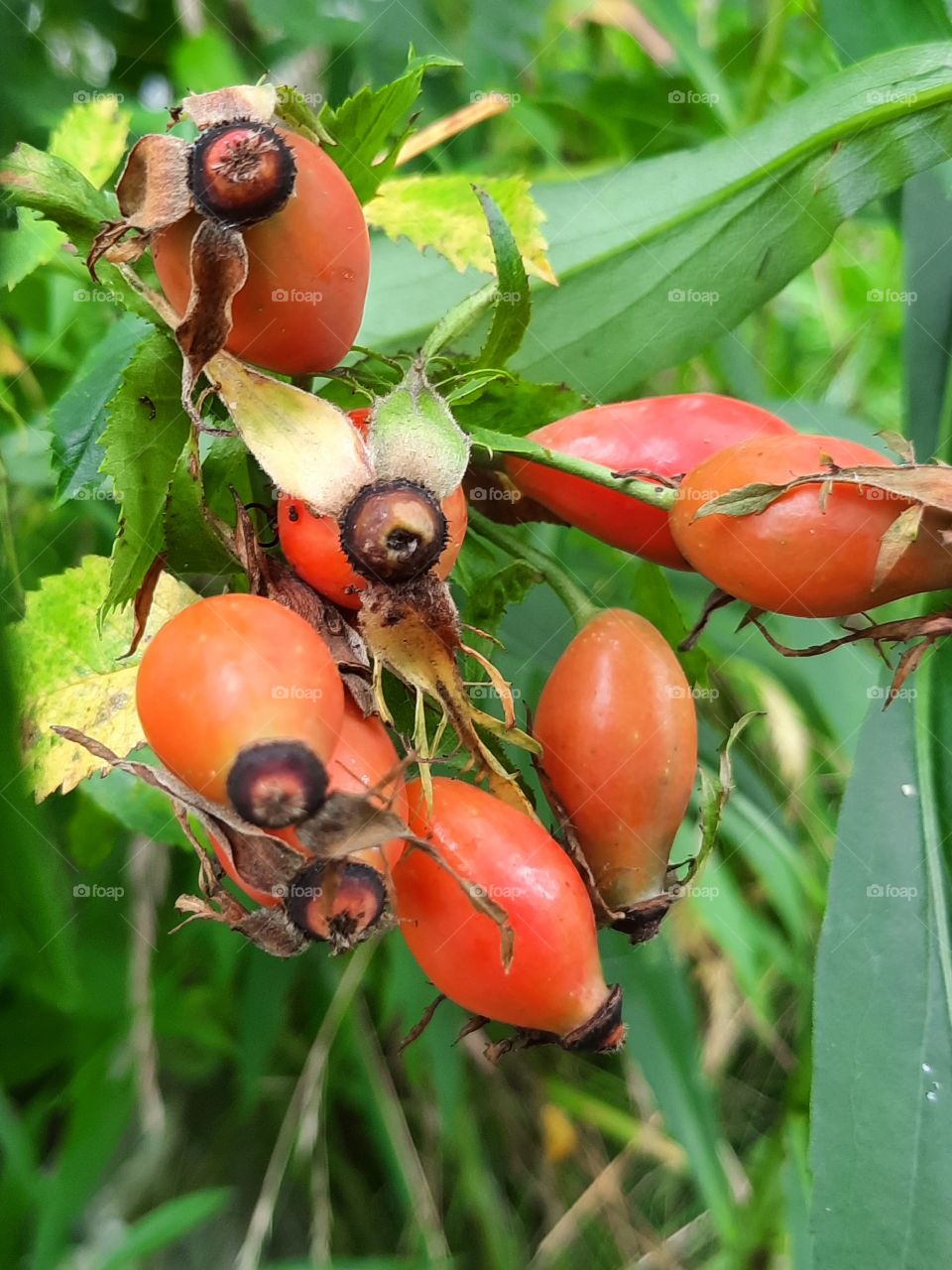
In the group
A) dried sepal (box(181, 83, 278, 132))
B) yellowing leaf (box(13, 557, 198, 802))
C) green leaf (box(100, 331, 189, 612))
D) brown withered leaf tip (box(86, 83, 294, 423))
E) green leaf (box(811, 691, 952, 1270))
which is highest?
dried sepal (box(181, 83, 278, 132))

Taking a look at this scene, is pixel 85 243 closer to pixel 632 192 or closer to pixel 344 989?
pixel 632 192

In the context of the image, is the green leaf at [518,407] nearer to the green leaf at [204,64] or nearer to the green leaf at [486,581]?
the green leaf at [486,581]

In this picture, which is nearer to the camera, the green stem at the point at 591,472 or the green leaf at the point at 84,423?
the green stem at the point at 591,472

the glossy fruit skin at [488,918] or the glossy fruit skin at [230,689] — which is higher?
the glossy fruit skin at [230,689]

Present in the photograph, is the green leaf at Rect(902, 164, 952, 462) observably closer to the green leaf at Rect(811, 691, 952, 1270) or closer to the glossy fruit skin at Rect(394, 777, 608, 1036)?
the green leaf at Rect(811, 691, 952, 1270)

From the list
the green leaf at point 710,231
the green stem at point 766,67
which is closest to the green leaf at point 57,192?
the green leaf at point 710,231

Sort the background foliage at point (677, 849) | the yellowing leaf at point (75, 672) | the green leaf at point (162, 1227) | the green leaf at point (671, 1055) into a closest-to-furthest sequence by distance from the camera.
A: the yellowing leaf at point (75, 672), the background foliage at point (677, 849), the green leaf at point (162, 1227), the green leaf at point (671, 1055)

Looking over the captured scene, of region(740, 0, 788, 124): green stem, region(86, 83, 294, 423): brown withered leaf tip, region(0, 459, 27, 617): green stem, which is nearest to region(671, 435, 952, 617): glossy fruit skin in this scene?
region(86, 83, 294, 423): brown withered leaf tip

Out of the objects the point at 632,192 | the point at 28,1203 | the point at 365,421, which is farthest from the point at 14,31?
the point at 28,1203
